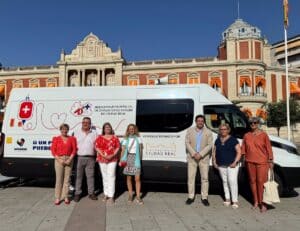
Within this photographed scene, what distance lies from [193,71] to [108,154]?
43.9 meters

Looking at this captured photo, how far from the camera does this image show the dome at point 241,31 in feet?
158

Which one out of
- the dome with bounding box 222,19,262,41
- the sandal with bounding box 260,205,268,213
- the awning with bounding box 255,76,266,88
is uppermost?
the dome with bounding box 222,19,262,41

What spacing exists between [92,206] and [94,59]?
46775 mm

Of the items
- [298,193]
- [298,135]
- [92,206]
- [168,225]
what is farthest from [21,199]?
[298,135]

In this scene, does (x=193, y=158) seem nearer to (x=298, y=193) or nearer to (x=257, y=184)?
(x=257, y=184)

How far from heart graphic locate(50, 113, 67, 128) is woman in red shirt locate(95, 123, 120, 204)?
1.83 meters

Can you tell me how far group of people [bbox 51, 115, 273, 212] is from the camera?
601 centimetres

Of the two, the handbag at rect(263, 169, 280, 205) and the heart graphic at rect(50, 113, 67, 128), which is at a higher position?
the heart graphic at rect(50, 113, 67, 128)

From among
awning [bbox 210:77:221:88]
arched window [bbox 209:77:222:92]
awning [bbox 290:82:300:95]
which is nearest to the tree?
arched window [bbox 209:77:222:92]

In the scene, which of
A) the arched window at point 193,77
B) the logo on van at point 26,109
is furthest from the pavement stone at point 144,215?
the arched window at point 193,77

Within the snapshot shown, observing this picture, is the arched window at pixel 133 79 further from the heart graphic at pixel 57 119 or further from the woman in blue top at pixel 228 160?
the woman in blue top at pixel 228 160

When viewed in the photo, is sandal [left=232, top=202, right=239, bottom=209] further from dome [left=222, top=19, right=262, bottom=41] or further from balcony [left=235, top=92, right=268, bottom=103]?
dome [left=222, top=19, right=262, bottom=41]

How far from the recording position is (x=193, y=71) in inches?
1918

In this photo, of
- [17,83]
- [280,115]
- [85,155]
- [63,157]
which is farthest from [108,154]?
[17,83]
